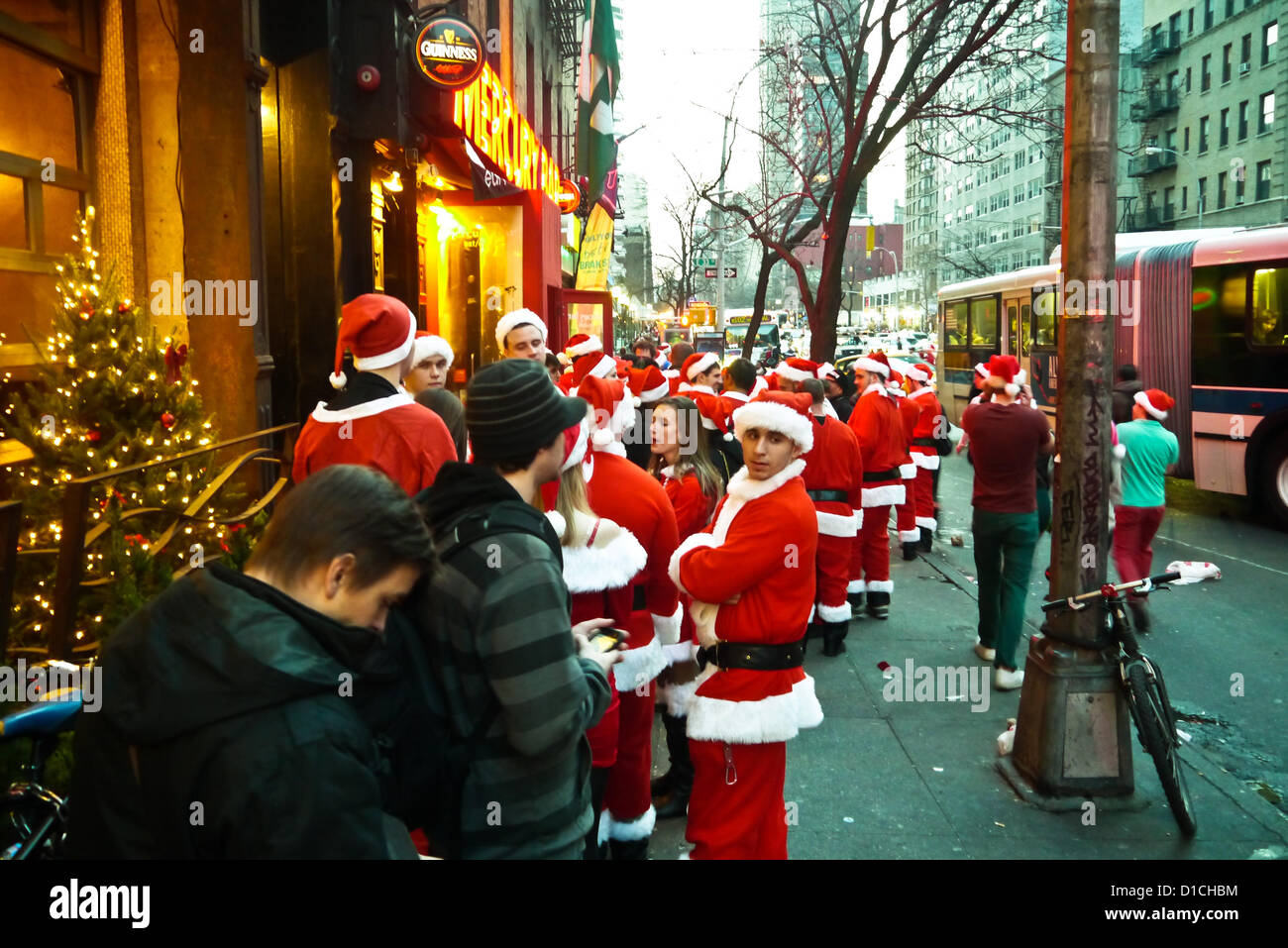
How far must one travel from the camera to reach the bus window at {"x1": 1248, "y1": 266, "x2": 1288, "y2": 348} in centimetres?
1273

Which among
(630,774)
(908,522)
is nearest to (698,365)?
(908,522)

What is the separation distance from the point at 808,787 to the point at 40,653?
3.89 m

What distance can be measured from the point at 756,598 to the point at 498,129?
10128 millimetres

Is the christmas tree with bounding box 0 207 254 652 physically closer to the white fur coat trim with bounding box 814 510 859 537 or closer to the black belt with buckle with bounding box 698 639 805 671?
Result: the black belt with buckle with bounding box 698 639 805 671

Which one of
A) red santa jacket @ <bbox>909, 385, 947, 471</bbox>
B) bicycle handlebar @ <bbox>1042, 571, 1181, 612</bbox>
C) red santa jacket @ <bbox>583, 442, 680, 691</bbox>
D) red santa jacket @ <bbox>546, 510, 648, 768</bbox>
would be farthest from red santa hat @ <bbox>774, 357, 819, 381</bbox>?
red santa jacket @ <bbox>546, 510, 648, 768</bbox>

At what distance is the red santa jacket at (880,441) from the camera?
28.4 feet

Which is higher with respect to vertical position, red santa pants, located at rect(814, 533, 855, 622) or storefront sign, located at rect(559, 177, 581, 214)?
storefront sign, located at rect(559, 177, 581, 214)

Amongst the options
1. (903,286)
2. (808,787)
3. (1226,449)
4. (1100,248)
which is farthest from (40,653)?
(903,286)

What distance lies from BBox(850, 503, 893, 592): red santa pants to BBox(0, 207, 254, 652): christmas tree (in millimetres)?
4979

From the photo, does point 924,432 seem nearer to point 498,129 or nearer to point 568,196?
point 498,129

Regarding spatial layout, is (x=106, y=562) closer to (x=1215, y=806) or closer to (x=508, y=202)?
(x=1215, y=806)

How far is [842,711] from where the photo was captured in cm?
616

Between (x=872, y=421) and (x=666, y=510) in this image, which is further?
(x=872, y=421)
